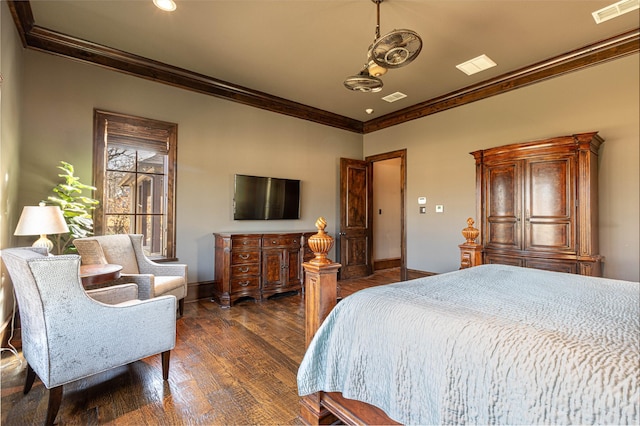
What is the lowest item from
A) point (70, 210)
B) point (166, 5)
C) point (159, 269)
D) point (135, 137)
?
point (159, 269)

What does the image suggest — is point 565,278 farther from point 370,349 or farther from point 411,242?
point 411,242

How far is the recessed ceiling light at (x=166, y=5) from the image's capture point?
2599 mm

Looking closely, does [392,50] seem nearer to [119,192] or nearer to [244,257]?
[244,257]

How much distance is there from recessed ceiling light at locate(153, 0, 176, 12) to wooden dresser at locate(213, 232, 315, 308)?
241 cm

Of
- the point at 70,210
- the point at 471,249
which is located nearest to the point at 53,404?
the point at 70,210

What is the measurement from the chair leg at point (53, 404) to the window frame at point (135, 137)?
226 centimetres

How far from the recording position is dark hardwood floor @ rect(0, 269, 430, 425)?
5.51 feet

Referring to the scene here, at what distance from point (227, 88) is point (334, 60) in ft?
5.40

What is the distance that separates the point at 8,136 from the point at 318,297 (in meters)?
2.91

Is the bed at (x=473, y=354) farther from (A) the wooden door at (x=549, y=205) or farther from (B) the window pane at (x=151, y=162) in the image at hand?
(B) the window pane at (x=151, y=162)

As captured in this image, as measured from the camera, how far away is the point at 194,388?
196cm

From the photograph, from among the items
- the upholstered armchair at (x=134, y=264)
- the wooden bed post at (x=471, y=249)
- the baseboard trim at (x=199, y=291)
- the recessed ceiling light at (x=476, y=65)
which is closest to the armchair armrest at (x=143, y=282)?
the upholstered armchair at (x=134, y=264)

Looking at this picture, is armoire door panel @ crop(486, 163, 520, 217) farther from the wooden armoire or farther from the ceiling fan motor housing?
the ceiling fan motor housing

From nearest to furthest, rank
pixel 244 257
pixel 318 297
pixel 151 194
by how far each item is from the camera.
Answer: pixel 318 297 → pixel 151 194 → pixel 244 257
